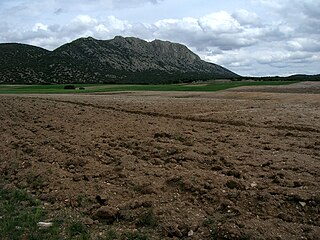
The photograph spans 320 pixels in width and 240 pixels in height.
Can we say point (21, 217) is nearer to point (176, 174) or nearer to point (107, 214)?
point (107, 214)

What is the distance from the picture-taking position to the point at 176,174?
11.2 m

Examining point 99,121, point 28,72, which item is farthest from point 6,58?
point 99,121

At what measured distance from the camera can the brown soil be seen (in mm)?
8453

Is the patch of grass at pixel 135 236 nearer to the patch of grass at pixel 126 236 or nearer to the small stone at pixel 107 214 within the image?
the patch of grass at pixel 126 236

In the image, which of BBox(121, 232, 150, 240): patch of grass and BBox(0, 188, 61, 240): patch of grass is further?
BBox(0, 188, 61, 240): patch of grass

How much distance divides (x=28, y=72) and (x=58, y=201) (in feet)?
498

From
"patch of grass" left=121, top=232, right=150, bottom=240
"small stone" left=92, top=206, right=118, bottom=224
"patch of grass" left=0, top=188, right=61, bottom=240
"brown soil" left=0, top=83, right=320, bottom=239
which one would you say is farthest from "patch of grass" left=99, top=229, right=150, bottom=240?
"patch of grass" left=0, top=188, right=61, bottom=240

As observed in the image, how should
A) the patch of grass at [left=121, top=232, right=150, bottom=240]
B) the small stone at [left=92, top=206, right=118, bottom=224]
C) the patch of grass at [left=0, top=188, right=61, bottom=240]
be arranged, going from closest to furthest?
the patch of grass at [left=121, top=232, right=150, bottom=240], the patch of grass at [left=0, top=188, right=61, bottom=240], the small stone at [left=92, top=206, right=118, bottom=224]

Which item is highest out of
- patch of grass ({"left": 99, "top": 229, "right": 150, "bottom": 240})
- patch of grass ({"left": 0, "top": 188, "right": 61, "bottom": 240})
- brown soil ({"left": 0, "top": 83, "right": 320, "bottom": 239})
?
brown soil ({"left": 0, "top": 83, "right": 320, "bottom": 239})

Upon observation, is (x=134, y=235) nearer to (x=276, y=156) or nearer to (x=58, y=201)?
(x=58, y=201)

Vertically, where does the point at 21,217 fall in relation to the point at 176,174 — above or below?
below

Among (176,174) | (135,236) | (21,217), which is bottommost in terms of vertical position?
(21,217)

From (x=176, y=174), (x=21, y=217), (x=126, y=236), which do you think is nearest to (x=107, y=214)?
(x=126, y=236)

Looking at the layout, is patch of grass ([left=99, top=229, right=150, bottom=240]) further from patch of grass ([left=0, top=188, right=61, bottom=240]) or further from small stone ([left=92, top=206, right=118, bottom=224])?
patch of grass ([left=0, top=188, right=61, bottom=240])
